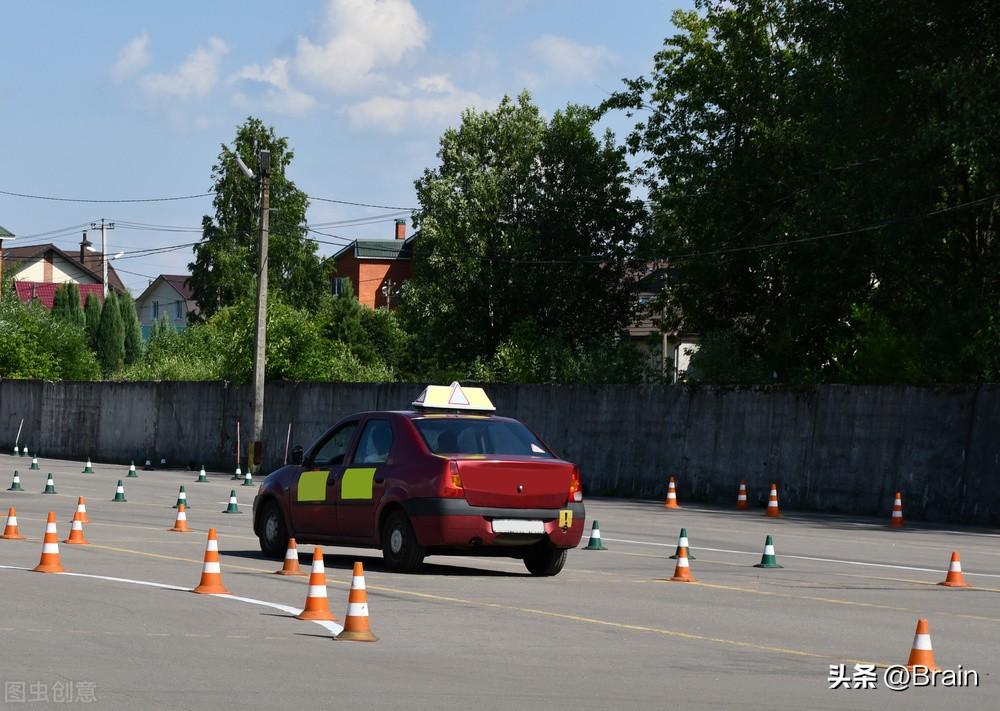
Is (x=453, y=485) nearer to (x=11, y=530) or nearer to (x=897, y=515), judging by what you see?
(x=11, y=530)

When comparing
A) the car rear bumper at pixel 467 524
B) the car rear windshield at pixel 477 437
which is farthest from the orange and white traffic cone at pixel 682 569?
the car rear windshield at pixel 477 437

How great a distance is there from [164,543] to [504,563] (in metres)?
4.10

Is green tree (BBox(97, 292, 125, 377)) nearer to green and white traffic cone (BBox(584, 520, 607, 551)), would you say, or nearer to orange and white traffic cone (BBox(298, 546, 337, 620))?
green and white traffic cone (BBox(584, 520, 607, 551))

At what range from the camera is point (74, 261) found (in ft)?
467

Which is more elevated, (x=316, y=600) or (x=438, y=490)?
(x=438, y=490)

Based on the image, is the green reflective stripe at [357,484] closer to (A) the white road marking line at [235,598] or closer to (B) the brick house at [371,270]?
(A) the white road marking line at [235,598]

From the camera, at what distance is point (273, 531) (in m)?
17.2

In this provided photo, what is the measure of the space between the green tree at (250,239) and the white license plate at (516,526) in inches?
2771

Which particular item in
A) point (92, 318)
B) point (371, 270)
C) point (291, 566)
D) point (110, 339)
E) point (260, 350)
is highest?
point (371, 270)

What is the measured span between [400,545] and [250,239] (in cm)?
7339

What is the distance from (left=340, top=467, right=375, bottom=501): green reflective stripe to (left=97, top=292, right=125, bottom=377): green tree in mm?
100751

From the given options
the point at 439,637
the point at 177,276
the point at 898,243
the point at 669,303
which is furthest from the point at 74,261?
the point at 439,637

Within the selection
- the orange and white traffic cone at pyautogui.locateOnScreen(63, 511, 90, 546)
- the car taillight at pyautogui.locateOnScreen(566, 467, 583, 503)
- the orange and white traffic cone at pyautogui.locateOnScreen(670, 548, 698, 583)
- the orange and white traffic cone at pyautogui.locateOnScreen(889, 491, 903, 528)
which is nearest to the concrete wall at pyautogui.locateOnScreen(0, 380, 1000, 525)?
the orange and white traffic cone at pyautogui.locateOnScreen(889, 491, 903, 528)

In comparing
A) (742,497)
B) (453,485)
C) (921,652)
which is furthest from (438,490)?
(742,497)
